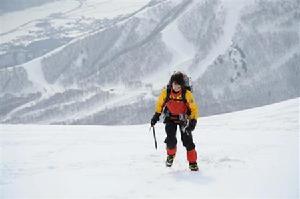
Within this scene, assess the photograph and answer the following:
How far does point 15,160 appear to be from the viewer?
1377 cm

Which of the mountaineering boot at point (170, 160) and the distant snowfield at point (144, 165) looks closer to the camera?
the distant snowfield at point (144, 165)

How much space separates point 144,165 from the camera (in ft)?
41.4

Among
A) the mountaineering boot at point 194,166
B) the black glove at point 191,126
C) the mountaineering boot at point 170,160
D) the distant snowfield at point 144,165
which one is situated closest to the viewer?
the distant snowfield at point 144,165

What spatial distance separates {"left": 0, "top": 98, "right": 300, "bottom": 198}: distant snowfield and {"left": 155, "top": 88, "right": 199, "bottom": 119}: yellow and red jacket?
4.80ft

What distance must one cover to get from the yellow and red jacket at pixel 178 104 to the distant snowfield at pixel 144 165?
1463 mm

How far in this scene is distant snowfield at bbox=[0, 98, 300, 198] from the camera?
10.1 m

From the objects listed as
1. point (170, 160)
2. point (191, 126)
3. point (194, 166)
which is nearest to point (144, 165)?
point (170, 160)

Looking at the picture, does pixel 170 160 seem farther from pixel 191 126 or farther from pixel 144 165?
pixel 191 126

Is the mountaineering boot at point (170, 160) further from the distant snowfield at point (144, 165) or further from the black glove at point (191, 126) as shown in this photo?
the black glove at point (191, 126)

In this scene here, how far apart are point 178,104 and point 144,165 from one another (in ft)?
6.51

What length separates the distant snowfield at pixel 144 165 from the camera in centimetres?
1007

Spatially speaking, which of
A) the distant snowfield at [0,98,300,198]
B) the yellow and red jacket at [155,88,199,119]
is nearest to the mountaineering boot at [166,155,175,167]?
the distant snowfield at [0,98,300,198]

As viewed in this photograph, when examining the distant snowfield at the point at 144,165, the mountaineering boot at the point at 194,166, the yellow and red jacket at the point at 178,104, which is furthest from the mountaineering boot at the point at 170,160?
the yellow and red jacket at the point at 178,104

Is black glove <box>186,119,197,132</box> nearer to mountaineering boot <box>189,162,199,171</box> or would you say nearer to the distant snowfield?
mountaineering boot <box>189,162,199,171</box>
